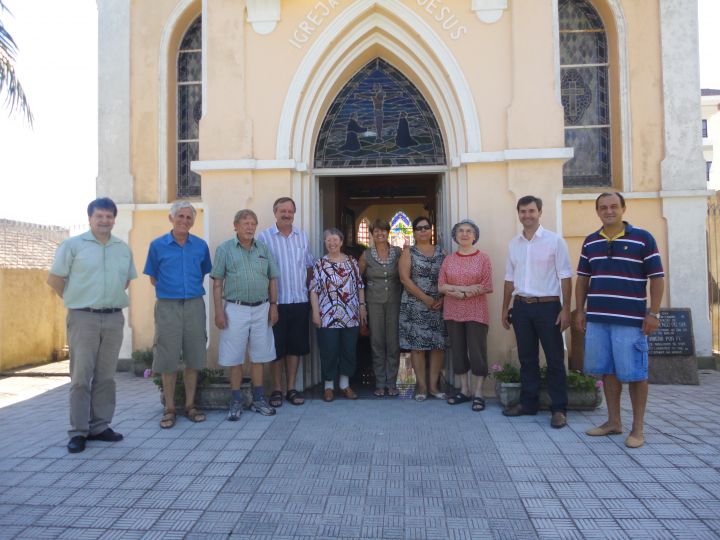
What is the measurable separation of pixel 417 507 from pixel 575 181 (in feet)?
20.0

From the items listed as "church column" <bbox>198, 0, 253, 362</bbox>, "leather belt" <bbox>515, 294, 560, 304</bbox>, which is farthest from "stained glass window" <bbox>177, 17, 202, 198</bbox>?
"leather belt" <bbox>515, 294, 560, 304</bbox>

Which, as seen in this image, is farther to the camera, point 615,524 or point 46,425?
point 46,425

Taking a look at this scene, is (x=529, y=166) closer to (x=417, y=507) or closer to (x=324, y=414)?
(x=324, y=414)

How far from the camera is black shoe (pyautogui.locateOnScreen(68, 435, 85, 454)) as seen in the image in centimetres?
419

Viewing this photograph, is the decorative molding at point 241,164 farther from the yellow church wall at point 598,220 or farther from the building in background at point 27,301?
the building in background at point 27,301

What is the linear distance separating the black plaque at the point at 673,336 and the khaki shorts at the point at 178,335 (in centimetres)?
565

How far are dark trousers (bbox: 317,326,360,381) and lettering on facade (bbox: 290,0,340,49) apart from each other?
316 cm

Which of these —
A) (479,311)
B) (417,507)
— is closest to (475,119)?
(479,311)

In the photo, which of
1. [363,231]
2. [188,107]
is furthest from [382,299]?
[363,231]

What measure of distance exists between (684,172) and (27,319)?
10432 millimetres

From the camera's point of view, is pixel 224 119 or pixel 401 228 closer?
pixel 224 119

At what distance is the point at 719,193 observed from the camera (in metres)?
7.70

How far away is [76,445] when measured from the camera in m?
4.20

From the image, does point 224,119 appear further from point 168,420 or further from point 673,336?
point 673,336
